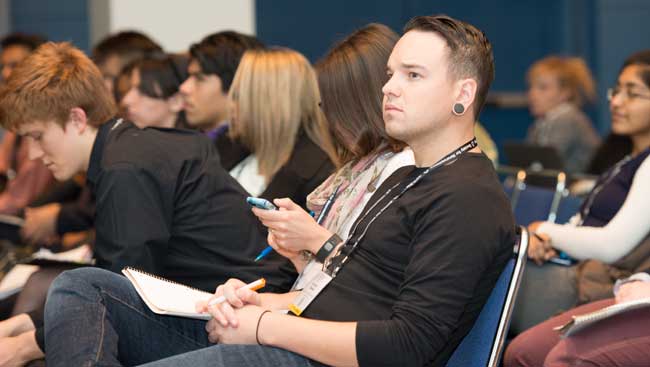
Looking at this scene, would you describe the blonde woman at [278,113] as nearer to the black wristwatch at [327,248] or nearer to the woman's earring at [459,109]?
the black wristwatch at [327,248]

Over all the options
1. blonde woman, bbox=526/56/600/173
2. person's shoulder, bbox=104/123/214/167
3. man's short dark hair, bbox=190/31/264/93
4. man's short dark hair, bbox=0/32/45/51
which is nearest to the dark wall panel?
man's short dark hair, bbox=0/32/45/51

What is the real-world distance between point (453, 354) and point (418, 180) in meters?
0.41

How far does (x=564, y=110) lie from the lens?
6129 mm

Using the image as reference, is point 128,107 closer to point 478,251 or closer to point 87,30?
point 478,251

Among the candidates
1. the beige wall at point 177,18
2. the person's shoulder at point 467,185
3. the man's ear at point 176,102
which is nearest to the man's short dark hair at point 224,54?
the man's ear at point 176,102

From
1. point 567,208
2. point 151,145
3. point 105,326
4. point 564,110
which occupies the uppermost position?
point 151,145

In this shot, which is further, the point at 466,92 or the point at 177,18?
the point at 177,18

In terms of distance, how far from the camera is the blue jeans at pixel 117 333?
194cm

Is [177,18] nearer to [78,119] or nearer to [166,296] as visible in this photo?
[78,119]

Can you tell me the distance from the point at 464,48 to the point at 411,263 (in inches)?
19.0

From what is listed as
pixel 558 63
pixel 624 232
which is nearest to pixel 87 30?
pixel 558 63

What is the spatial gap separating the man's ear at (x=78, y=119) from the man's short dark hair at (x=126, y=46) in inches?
84.7

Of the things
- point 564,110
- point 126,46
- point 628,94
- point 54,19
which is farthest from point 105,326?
point 54,19

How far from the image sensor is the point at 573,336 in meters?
2.31
